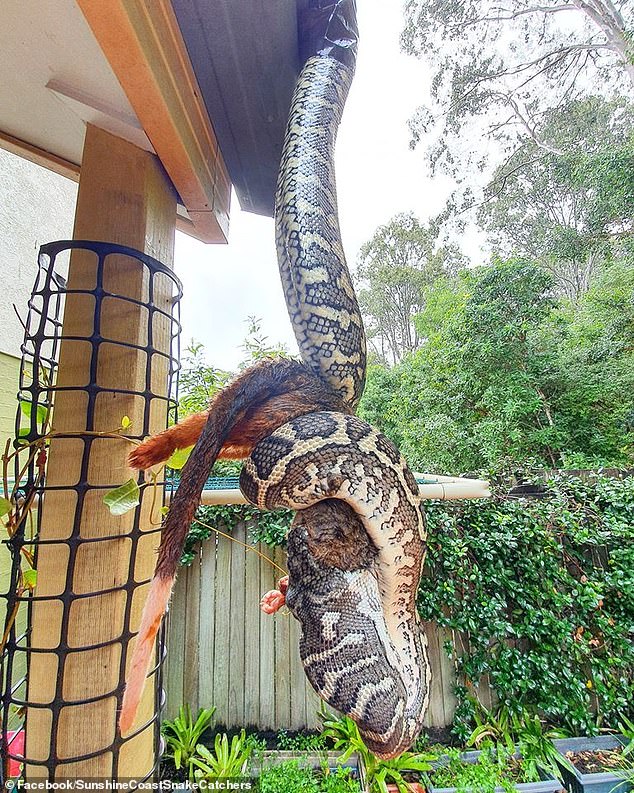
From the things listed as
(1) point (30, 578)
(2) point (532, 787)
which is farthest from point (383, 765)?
(1) point (30, 578)

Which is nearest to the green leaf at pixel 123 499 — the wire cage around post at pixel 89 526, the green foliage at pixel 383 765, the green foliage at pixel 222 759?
the wire cage around post at pixel 89 526

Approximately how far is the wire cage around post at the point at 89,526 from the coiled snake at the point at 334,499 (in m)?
0.20

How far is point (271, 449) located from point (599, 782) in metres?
→ 2.71

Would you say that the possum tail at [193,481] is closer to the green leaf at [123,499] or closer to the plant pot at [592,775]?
the green leaf at [123,499]

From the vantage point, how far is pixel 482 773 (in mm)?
1956

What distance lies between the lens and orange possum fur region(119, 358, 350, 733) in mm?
274

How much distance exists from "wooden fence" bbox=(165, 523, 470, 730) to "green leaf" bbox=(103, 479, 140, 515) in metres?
2.12

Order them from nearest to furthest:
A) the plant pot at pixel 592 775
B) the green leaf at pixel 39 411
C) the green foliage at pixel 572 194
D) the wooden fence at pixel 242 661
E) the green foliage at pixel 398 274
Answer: the green leaf at pixel 39 411, the plant pot at pixel 592 775, the wooden fence at pixel 242 661, the green foliage at pixel 572 194, the green foliage at pixel 398 274

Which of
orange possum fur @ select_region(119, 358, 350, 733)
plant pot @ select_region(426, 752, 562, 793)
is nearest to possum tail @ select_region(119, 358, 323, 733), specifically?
orange possum fur @ select_region(119, 358, 350, 733)

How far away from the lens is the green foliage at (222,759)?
1960mm

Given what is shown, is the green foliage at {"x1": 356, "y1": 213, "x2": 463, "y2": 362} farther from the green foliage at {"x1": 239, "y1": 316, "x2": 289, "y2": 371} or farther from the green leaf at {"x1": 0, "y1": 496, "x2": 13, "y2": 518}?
the green leaf at {"x1": 0, "y1": 496, "x2": 13, "y2": 518}

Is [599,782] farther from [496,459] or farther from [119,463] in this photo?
[496,459]

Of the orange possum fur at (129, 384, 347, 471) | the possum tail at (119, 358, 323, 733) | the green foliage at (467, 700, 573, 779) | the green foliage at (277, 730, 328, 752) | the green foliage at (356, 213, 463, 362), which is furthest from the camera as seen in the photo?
the green foliage at (356, 213, 463, 362)

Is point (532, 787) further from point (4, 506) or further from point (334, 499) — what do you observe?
point (4, 506)
